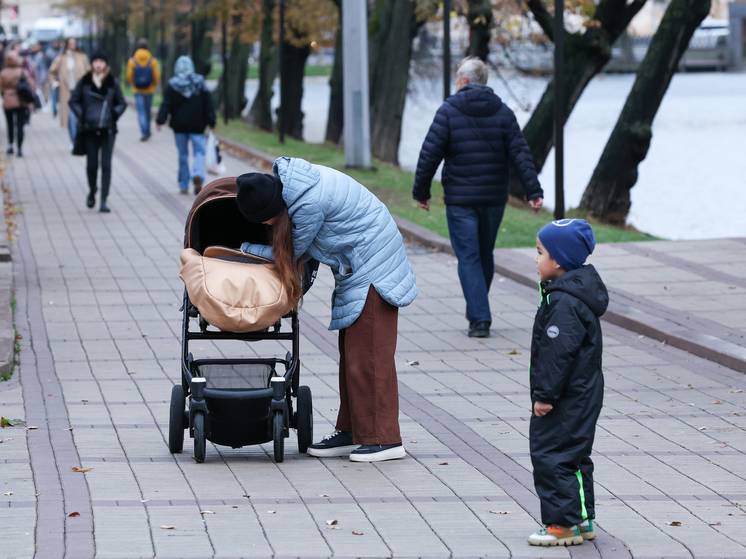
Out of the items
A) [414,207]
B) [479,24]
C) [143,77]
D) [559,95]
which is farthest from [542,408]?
[143,77]

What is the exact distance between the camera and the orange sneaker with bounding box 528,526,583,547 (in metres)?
4.47

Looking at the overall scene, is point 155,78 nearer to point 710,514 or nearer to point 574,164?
point 574,164

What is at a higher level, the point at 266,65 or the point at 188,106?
the point at 266,65

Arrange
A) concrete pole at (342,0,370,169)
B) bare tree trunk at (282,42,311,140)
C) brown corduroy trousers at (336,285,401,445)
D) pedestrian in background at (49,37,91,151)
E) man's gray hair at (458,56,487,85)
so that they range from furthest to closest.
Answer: bare tree trunk at (282,42,311,140) < pedestrian in background at (49,37,91,151) < concrete pole at (342,0,370,169) < man's gray hair at (458,56,487,85) < brown corduroy trousers at (336,285,401,445)

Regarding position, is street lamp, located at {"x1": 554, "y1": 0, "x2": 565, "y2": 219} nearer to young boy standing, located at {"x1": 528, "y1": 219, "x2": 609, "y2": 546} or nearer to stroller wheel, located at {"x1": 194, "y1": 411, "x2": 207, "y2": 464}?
stroller wheel, located at {"x1": 194, "y1": 411, "x2": 207, "y2": 464}

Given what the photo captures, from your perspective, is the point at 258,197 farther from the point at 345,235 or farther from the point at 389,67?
the point at 389,67

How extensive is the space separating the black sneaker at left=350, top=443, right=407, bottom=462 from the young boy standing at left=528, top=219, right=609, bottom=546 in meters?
1.35

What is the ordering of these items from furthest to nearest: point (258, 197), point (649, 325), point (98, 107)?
point (98, 107) → point (649, 325) → point (258, 197)

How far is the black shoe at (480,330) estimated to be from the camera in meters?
8.70

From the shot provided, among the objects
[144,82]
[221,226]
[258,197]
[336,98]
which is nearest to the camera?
[258,197]

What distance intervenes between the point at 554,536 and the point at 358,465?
55.5 inches

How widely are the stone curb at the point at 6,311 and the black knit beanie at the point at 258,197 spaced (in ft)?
8.78

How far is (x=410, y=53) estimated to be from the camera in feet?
74.4

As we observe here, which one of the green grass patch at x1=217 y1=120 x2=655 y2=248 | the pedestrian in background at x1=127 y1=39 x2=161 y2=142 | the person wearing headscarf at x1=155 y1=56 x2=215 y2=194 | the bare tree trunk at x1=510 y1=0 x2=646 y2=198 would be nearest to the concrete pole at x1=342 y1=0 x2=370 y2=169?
the green grass patch at x1=217 y1=120 x2=655 y2=248
